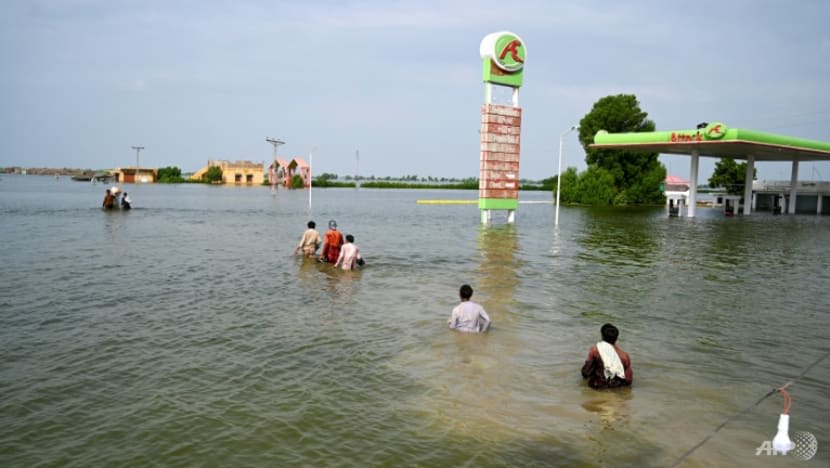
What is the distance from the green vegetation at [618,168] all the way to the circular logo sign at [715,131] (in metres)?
35.7

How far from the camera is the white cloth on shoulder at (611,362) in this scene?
897 centimetres

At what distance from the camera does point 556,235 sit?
3678cm

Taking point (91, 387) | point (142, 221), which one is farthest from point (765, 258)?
point (142, 221)

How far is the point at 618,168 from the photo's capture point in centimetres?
8631

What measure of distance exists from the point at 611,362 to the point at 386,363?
3694 mm

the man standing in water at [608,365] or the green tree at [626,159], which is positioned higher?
the green tree at [626,159]

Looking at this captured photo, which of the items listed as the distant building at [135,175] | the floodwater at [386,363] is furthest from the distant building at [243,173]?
the floodwater at [386,363]

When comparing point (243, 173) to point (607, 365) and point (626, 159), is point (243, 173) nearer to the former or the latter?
point (626, 159)

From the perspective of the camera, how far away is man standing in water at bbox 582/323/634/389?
896 centimetres

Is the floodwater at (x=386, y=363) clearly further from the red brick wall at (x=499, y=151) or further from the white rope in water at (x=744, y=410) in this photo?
the red brick wall at (x=499, y=151)

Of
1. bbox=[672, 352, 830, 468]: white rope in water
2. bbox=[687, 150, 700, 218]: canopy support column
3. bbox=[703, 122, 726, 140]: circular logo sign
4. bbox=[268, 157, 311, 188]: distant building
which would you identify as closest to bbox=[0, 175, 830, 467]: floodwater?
bbox=[672, 352, 830, 468]: white rope in water

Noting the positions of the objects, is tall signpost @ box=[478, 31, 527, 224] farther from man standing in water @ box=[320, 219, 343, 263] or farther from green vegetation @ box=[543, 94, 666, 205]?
green vegetation @ box=[543, 94, 666, 205]

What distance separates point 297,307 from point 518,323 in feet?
A: 17.2

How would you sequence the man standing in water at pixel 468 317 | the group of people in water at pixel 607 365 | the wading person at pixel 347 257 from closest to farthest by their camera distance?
the group of people in water at pixel 607 365 < the man standing in water at pixel 468 317 < the wading person at pixel 347 257
